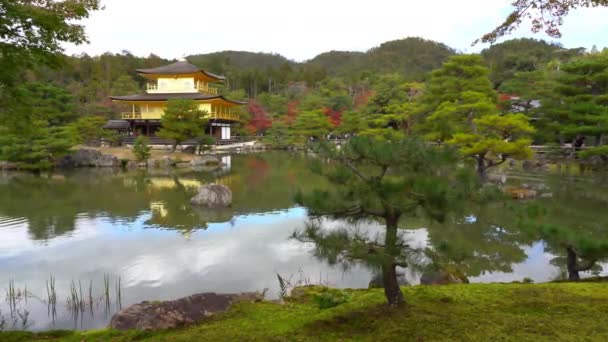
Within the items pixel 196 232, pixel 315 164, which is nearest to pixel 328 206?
pixel 315 164

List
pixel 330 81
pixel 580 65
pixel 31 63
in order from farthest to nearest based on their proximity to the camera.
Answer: pixel 330 81
pixel 580 65
pixel 31 63

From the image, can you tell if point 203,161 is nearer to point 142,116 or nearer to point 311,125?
point 142,116

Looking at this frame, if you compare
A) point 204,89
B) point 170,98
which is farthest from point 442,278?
point 204,89

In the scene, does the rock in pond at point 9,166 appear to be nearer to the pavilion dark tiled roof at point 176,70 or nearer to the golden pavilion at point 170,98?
the golden pavilion at point 170,98

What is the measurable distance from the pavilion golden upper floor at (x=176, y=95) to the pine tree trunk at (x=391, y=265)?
78.4 feet

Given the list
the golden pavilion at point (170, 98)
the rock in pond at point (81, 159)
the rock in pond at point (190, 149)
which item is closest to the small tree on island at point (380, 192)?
the rock in pond at point (81, 159)

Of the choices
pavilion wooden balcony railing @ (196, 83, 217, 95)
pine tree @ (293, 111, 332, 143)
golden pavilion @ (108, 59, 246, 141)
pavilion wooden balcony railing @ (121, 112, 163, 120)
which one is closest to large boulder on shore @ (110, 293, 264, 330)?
golden pavilion @ (108, 59, 246, 141)

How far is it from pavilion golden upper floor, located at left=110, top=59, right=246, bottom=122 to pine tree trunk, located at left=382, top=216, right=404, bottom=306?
23903 mm

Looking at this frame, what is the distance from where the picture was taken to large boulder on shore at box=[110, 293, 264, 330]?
327cm

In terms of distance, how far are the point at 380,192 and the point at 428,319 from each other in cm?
85

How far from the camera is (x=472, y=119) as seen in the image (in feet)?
45.1

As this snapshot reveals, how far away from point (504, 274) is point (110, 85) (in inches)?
1487

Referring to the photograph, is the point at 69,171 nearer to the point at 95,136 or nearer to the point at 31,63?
the point at 95,136

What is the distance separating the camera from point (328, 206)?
2.88 m
